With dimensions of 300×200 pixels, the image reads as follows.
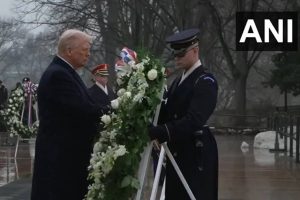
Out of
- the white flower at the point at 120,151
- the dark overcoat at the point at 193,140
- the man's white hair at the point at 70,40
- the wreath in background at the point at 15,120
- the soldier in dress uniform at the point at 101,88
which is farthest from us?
the wreath in background at the point at 15,120

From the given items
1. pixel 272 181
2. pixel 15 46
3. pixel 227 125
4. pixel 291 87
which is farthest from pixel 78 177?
pixel 15 46

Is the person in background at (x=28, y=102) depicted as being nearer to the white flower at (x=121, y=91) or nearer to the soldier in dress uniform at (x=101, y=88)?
the soldier in dress uniform at (x=101, y=88)

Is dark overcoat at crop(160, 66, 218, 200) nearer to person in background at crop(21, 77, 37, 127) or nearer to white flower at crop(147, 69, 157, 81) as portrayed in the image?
white flower at crop(147, 69, 157, 81)

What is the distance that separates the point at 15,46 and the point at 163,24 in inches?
1983

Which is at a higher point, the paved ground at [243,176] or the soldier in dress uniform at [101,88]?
the soldier in dress uniform at [101,88]

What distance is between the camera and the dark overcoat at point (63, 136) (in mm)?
6461

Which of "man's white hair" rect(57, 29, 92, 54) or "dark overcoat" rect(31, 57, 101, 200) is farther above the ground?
"man's white hair" rect(57, 29, 92, 54)

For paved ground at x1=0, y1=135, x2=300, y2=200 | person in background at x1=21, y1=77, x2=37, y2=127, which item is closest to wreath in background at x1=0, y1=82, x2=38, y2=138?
paved ground at x1=0, y1=135, x2=300, y2=200

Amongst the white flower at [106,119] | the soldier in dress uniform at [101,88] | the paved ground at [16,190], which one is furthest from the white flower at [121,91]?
the paved ground at [16,190]

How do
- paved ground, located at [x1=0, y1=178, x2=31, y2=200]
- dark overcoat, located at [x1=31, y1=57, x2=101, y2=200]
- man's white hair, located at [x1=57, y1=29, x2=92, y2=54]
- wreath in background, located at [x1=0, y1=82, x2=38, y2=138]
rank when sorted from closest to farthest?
dark overcoat, located at [x1=31, y1=57, x2=101, y2=200]
man's white hair, located at [x1=57, y1=29, x2=92, y2=54]
paved ground, located at [x1=0, y1=178, x2=31, y2=200]
wreath in background, located at [x1=0, y1=82, x2=38, y2=138]

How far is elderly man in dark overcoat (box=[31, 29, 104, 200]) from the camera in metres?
6.46

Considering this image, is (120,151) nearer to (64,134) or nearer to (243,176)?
(64,134)

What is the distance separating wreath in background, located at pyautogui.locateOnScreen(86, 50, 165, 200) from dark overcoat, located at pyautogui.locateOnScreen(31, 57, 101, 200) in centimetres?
27

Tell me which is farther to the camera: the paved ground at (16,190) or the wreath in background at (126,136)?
the paved ground at (16,190)
